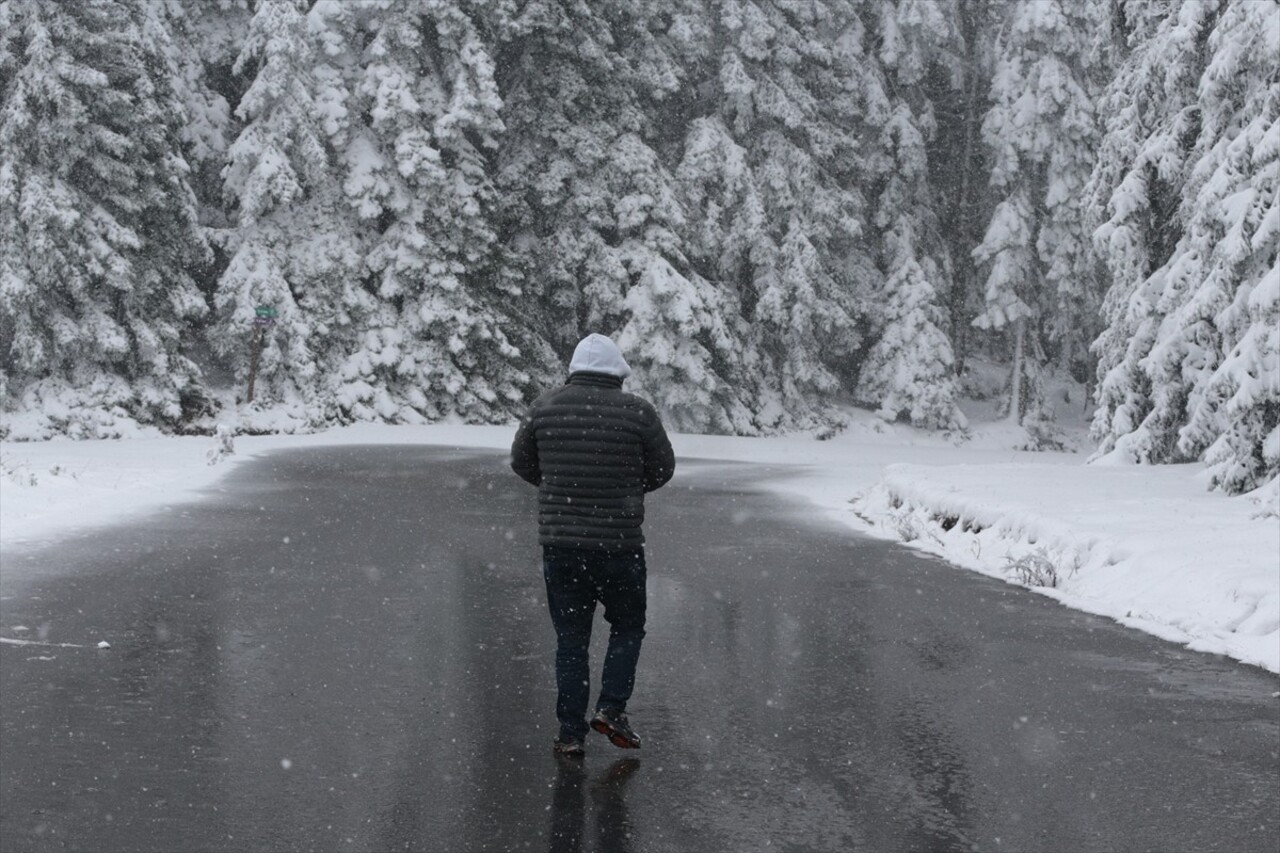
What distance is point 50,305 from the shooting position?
34.8m

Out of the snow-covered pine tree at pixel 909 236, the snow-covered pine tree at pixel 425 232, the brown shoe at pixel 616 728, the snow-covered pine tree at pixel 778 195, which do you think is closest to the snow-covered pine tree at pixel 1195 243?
the brown shoe at pixel 616 728

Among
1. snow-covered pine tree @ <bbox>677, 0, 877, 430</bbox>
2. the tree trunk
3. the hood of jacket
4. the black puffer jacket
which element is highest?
snow-covered pine tree @ <bbox>677, 0, 877, 430</bbox>

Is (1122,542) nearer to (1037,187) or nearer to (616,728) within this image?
(616,728)

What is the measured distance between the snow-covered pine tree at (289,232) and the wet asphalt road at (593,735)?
26.8 metres

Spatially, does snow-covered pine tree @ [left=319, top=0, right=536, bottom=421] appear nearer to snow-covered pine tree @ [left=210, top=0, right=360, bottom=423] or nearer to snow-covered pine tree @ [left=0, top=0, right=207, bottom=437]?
snow-covered pine tree @ [left=210, top=0, right=360, bottom=423]

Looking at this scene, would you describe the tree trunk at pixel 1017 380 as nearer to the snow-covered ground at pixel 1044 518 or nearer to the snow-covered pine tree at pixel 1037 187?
the snow-covered pine tree at pixel 1037 187

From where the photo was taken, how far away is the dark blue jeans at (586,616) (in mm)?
6910

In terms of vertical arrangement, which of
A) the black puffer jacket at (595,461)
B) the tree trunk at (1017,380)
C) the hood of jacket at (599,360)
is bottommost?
the tree trunk at (1017,380)

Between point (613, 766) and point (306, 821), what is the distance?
1532mm

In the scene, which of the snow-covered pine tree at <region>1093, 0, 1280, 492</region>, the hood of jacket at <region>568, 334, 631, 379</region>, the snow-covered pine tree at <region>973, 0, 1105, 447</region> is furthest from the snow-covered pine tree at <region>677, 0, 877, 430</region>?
the hood of jacket at <region>568, 334, 631, 379</region>

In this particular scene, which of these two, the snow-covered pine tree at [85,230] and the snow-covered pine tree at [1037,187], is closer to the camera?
the snow-covered pine tree at [85,230]

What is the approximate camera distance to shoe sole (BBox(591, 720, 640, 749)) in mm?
6777

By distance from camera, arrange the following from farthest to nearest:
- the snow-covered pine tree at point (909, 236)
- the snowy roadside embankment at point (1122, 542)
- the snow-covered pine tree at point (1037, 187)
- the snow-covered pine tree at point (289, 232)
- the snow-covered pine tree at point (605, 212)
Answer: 1. the snow-covered pine tree at point (1037, 187)
2. the snow-covered pine tree at point (909, 236)
3. the snow-covered pine tree at point (605, 212)
4. the snow-covered pine tree at point (289, 232)
5. the snowy roadside embankment at point (1122, 542)

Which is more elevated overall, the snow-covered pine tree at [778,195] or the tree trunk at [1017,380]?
the snow-covered pine tree at [778,195]
